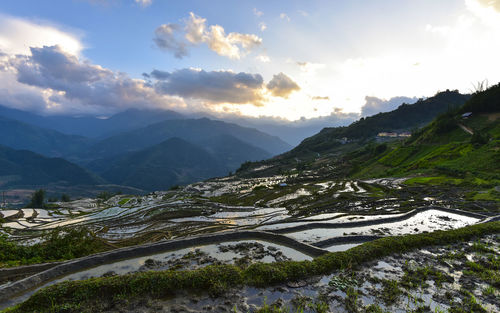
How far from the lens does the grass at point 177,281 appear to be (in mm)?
8211

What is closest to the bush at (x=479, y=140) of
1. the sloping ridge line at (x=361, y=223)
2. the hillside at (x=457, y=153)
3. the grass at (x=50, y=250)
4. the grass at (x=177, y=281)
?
the hillside at (x=457, y=153)

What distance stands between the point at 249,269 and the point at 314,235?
378 inches

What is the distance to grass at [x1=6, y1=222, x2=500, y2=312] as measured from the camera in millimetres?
8211

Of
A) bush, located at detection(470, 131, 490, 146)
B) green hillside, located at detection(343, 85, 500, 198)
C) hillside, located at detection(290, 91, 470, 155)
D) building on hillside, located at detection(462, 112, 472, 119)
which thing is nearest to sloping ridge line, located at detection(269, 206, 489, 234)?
green hillside, located at detection(343, 85, 500, 198)

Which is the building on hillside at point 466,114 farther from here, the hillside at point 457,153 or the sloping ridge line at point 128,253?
the sloping ridge line at point 128,253

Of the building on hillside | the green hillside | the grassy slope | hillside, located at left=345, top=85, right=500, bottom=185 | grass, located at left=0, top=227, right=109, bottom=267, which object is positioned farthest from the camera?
the building on hillside

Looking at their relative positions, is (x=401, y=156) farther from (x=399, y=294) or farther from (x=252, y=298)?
(x=252, y=298)

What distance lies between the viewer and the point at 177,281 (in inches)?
364

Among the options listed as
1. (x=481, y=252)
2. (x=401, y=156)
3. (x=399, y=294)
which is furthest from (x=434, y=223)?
(x=401, y=156)

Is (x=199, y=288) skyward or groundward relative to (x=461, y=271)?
skyward

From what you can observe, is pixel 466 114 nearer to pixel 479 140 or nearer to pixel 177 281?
pixel 479 140

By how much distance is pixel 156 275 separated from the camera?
934 cm

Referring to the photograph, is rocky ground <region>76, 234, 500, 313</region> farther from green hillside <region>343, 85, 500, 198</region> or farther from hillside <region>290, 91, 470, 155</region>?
hillside <region>290, 91, 470, 155</region>

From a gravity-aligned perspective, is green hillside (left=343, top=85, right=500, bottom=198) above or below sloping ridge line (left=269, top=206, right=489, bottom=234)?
above
